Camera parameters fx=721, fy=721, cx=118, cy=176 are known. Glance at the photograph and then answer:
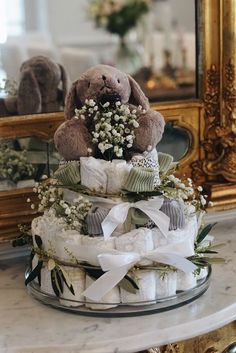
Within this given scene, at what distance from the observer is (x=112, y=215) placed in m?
1.03

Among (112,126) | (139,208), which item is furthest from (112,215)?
(112,126)

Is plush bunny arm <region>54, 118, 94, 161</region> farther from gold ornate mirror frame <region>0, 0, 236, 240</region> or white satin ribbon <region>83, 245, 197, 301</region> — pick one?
gold ornate mirror frame <region>0, 0, 236, 240</region>

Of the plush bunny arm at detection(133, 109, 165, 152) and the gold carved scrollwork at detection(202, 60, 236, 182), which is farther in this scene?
the gold carved scrollwork at detection(202, 60, 236, 182)

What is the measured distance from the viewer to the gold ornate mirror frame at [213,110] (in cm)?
140

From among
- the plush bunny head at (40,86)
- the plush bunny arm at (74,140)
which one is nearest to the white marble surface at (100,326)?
the plush bunny arm at (74,140)

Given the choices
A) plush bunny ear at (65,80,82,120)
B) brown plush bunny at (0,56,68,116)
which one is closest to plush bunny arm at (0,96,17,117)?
brown plush bunny at (0,56,68,116)

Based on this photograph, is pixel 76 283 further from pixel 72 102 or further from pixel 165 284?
pixel 72 102

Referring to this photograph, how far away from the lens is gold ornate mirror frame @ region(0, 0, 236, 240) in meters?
1.40

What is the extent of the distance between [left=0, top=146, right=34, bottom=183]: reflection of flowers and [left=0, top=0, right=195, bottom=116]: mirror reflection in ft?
0.23

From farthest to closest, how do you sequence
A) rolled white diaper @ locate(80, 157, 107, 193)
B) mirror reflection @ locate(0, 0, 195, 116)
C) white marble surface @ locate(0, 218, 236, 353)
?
mirror reflection @ locate(0, 0, 195, 116) < rolled white diaper @ locate(80, 157, 107, 193) < white marble surface @ locate(0, 218, 236, 353)

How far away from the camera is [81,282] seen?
1.05 meters

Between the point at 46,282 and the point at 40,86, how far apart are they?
14.7 inches

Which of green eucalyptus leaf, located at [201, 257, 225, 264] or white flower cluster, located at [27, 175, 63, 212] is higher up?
white flower cluster, located at [27, 175, 63, 212]

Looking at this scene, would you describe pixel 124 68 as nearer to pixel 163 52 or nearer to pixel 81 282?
pixel 163 52
